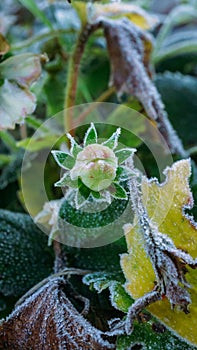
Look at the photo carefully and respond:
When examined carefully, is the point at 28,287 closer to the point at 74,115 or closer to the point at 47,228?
the point at 47,228

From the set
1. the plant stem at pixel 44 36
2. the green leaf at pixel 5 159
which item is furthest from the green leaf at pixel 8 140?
the plant stem at pixel 44 36

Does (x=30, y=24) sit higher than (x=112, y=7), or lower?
lower

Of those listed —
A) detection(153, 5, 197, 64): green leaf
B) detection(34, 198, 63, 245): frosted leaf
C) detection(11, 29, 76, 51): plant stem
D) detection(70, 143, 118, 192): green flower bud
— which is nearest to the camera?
detection(70, 143, 118, 192): green flower bud

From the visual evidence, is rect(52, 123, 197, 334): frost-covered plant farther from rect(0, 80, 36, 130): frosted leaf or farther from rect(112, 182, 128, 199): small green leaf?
rect(0, 80, 36, 130): frosted leaf

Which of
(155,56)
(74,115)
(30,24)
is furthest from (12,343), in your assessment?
(30,24)

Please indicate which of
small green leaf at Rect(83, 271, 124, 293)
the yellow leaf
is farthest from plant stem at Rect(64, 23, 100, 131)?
small green leaf at Rect(83, 271, 124, 293)

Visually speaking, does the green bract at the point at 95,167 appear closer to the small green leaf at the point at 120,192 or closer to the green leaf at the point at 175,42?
the small green leaf at the point at 120,192
